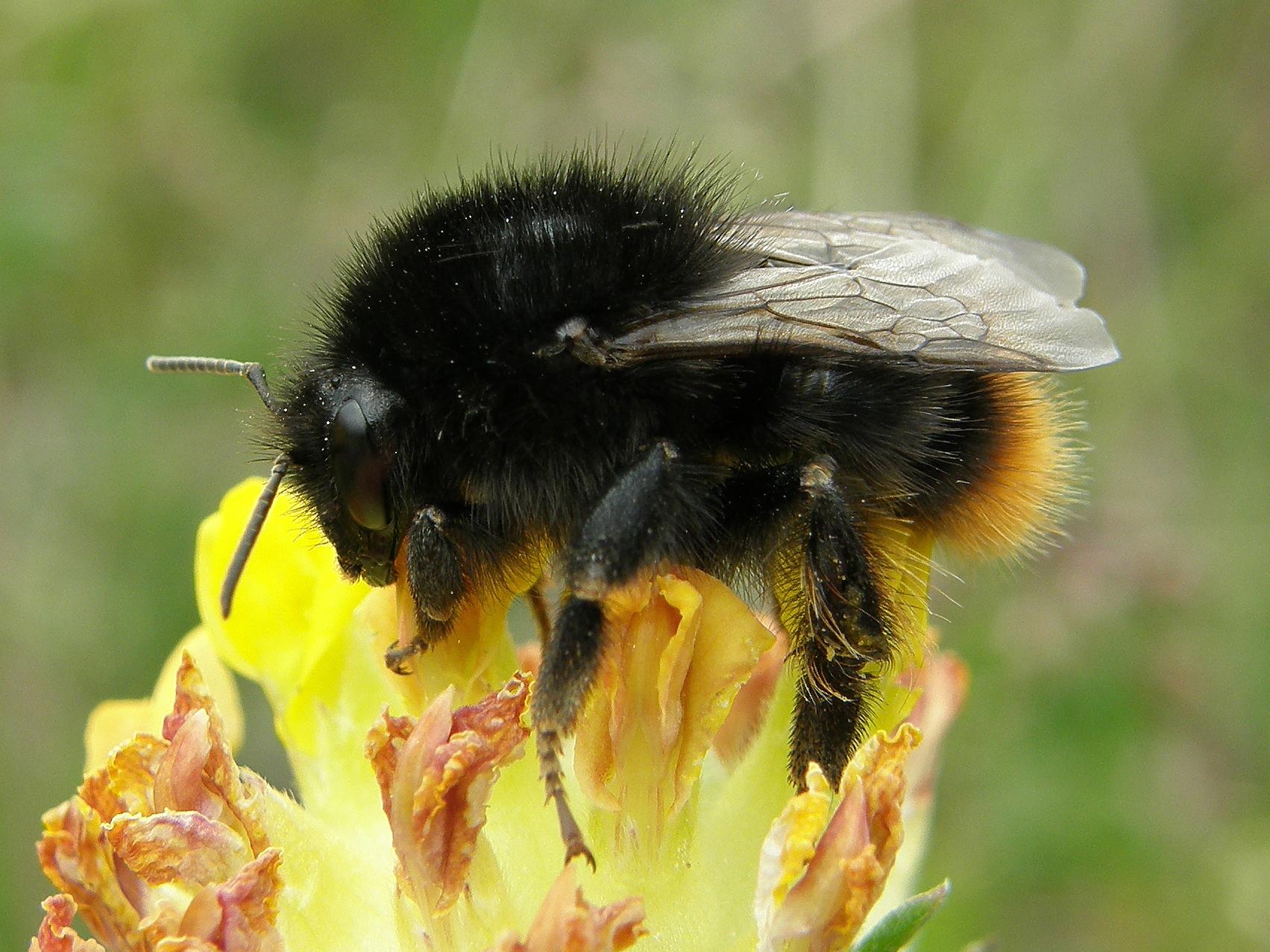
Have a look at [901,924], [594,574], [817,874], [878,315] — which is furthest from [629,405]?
[901,924]

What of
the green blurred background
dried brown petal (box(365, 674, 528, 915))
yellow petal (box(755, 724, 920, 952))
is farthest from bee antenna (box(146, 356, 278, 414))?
the green blurred background

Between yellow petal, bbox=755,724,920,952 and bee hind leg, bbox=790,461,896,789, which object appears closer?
yellow petal, bbox=755,724,920,952

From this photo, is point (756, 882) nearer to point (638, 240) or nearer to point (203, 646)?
point (638, 240)

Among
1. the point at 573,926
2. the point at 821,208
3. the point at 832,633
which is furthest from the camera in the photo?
the point at 821,208

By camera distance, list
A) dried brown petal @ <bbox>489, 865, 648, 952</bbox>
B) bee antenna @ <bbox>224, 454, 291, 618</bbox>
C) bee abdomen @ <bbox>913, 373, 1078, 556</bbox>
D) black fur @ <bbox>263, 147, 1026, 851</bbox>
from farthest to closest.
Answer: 1. bee abdomen @ <bbox>913, 373, 1078, 556</bbox>
2. bee antenna @ <bbox>224, 454, 291, 618</bbox>
3. black fur @ <bbox>263, 147, 1026, 851</bbox>
4. dried brown petal @ <bbox>489, 865, 648, 952</bbox>

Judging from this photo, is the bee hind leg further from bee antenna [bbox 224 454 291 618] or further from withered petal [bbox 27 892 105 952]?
withered petal [bbox 27 892 105 952]

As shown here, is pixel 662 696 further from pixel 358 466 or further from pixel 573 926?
pixel 358 466
